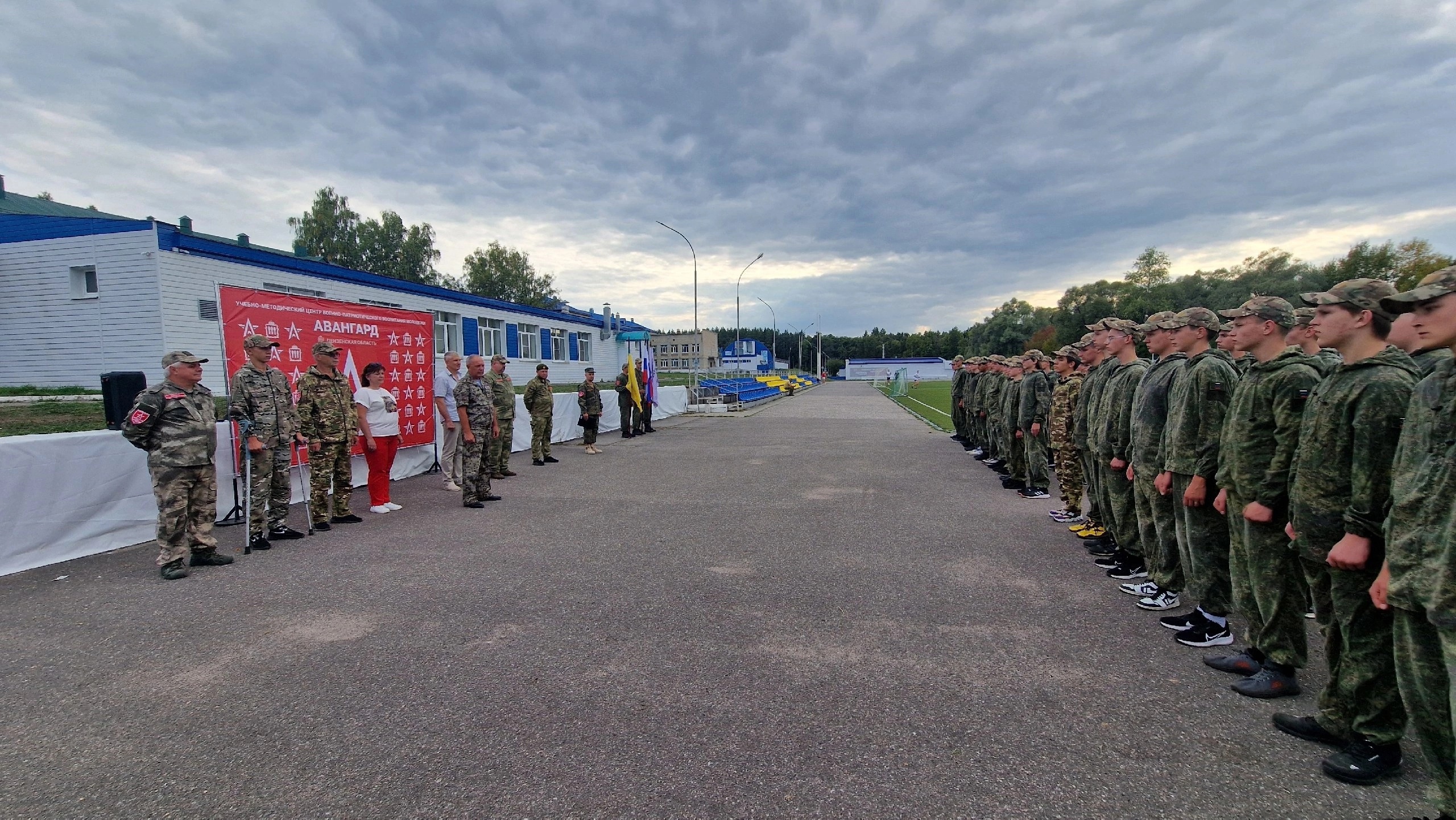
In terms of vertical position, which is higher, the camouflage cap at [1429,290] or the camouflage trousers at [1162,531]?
the camouflage cap at [1429,290]

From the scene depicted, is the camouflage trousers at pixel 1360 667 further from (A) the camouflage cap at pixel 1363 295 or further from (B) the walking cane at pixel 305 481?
(B) the walking cane at pixel 305 481

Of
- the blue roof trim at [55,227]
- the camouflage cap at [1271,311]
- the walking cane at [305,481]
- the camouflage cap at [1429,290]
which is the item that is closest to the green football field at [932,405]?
the camouflage cap at [1271,311]

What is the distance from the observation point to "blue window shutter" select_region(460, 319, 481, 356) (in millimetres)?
23609

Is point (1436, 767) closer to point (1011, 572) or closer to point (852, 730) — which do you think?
point (852, 730)

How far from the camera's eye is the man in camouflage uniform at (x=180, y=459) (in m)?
5.02

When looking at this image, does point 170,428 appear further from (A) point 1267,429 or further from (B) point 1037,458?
(B) point 1037,458

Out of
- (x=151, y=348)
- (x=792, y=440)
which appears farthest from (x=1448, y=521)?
(x=151, y=348)

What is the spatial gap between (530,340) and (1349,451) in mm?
28251

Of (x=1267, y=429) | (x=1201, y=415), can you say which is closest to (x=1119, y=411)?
(x=1201, y=415)

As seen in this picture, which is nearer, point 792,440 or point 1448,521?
point 1448,521

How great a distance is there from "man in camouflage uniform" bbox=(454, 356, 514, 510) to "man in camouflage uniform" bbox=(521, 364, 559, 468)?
294cm

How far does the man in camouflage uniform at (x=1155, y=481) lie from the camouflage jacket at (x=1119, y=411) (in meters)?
0.21

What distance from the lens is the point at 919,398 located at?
3553 cm

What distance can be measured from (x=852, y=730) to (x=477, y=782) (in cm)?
158
